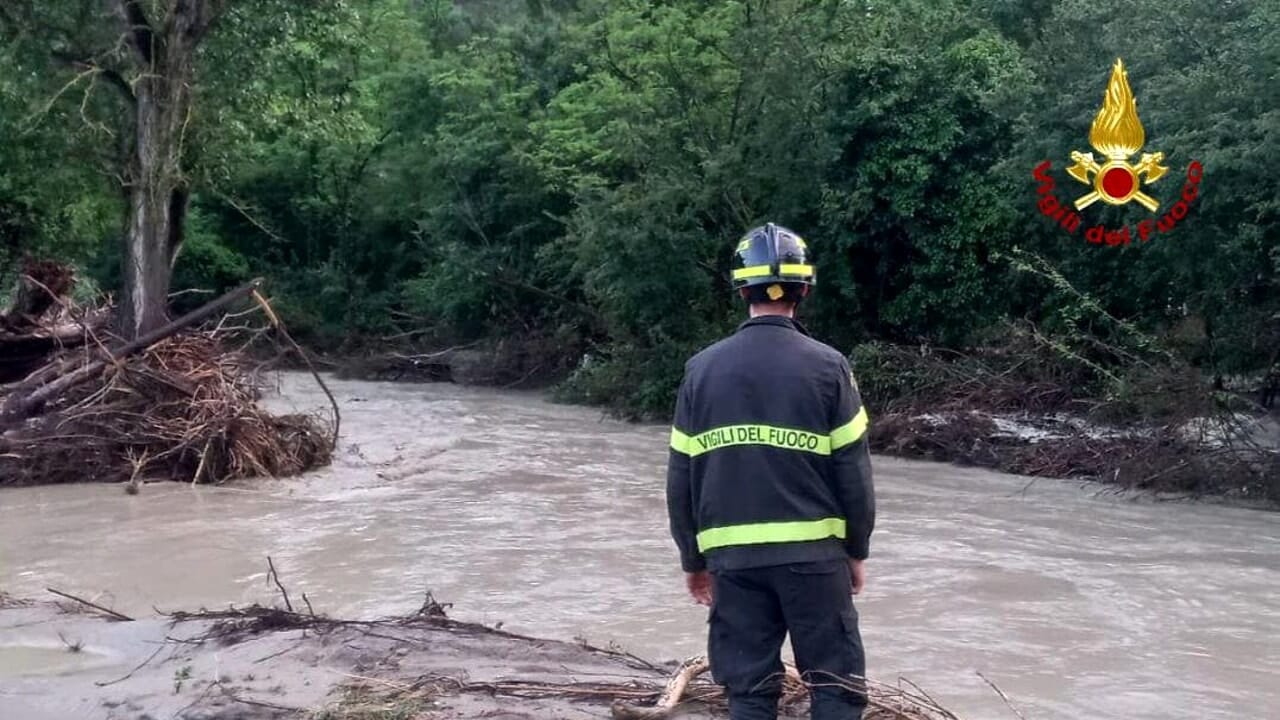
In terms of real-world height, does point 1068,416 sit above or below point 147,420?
above

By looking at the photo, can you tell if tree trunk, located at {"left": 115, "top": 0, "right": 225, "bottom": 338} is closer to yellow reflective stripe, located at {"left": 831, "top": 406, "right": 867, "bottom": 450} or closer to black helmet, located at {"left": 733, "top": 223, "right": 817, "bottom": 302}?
black helmet, located at {"left": 733, "top": 223, "right": 817, "bottom": 302}

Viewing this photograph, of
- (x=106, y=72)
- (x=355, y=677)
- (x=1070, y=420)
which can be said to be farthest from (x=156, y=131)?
(x=355, y=677)

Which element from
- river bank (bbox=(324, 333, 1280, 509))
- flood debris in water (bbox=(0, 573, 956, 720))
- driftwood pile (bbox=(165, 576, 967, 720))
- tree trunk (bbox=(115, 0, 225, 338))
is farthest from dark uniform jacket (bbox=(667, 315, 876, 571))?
tree trunk (bbox=(115, 0, 225, 338))

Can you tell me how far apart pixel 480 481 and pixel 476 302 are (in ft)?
50.6

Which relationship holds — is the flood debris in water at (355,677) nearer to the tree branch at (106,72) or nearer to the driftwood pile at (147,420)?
the driftwood pile at (147,420)

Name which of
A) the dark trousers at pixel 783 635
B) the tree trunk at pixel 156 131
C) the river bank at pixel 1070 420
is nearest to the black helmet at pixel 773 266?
the dark trousers at pixel 783 635

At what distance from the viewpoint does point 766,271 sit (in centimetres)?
488

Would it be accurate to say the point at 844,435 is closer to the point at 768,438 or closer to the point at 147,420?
the point at 768,438

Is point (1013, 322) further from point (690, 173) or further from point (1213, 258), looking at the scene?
point (690, 173)

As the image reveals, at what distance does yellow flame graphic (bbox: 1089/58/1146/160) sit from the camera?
1766 centimetres

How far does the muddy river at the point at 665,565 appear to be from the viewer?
338 inches

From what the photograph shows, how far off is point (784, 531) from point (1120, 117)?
1446 cm

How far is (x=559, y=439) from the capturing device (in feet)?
68.1

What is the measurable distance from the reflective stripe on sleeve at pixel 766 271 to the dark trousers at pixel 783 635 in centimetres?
95
